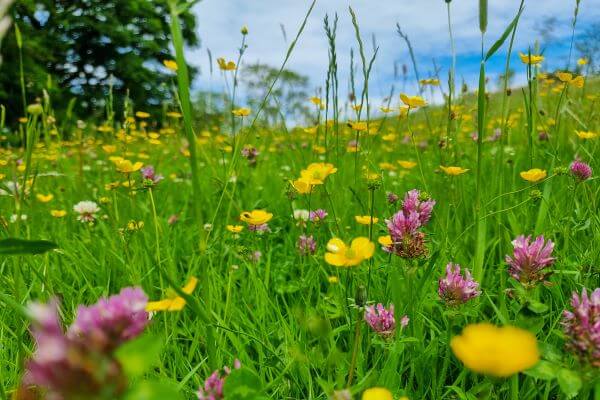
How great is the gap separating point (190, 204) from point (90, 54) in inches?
751

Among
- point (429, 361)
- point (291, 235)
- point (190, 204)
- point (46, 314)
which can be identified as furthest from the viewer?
point (190, 204)

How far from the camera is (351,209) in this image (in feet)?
7.20

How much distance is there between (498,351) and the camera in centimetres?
44

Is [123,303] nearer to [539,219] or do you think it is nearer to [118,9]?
[539,219]

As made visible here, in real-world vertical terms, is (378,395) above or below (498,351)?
below

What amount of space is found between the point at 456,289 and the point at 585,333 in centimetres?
35

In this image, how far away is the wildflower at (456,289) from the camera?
1012 mm

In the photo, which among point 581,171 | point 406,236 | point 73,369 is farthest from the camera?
point 581,171

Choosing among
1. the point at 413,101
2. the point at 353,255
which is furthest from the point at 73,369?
the point at 413,101

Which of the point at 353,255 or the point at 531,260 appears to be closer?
the point at 353,255

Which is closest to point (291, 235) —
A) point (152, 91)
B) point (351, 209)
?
point (351, 209)

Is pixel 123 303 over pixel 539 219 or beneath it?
over

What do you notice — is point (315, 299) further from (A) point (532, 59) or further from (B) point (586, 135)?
(B) point (586, 135)

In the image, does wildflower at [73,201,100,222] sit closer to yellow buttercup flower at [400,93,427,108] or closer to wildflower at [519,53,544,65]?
yellow buttercup flower at [400,93,427,108]
